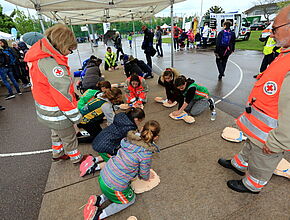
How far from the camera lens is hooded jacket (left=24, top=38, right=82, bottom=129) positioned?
1.83 m

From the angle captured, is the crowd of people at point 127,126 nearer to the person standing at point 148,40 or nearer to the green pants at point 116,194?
the green pants at point 116,194

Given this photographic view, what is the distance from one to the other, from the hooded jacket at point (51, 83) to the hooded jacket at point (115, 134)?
0.45 m

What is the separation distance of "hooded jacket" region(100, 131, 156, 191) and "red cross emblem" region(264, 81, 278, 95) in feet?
3.81

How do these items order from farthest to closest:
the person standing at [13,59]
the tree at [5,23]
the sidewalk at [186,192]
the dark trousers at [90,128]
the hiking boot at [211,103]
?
1. the tree at [5,23]
2. the person standing at [13,59]
3. the hiking boot at [211,103]
4. the dark trousers at [90,128]
5. the sidewalk at [186,192]

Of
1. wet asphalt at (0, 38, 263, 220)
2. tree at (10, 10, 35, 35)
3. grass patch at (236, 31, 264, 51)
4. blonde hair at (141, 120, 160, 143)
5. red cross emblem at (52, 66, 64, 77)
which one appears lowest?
wet asphalt at (0, 38, 263, 220)

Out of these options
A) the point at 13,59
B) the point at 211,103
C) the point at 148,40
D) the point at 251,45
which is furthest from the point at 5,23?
the point at 211,103

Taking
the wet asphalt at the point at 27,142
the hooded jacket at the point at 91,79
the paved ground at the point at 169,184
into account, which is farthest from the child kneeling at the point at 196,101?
the hooded jacket at the point at 91,79

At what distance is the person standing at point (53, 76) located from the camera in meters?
1.84

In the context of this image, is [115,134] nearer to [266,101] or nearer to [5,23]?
[266,101]

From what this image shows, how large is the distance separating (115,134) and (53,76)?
3.20 feet

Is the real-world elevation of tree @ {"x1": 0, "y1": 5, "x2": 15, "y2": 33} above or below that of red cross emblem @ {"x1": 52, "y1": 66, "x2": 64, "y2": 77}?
above

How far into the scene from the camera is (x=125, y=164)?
1.67m

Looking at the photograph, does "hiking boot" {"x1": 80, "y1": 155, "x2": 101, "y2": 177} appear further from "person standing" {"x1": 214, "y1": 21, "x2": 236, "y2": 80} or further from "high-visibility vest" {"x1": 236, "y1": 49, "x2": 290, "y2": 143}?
"person standing" {"x1": 214, "y1": 21, "x2": 236, "y2": 80}

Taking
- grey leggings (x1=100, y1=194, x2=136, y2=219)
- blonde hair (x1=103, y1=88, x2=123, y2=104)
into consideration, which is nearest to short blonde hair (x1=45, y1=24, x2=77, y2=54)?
blonde hair (x1=103, y1=88, x2=123, y2=104)
